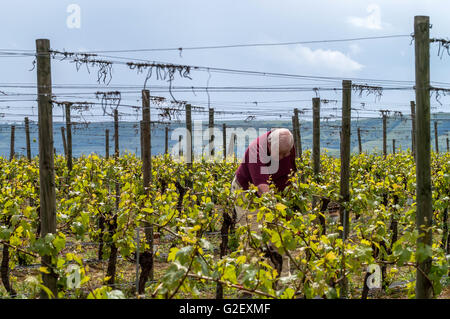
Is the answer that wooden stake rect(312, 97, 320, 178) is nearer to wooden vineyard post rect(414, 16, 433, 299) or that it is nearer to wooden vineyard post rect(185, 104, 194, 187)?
wooden vineyard post rect(185, 104, 194, 187)

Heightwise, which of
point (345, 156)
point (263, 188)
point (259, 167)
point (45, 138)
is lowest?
A: point (263, 188)

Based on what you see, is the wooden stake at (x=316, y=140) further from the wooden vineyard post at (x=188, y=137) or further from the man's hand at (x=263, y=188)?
the man's hand at (x=263, y=188)

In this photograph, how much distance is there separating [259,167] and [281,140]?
0.47 metres

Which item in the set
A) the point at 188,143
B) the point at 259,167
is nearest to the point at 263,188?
the point at 259,167

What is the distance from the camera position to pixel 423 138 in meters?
4.16

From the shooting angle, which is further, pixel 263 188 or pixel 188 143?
pixel 188 143

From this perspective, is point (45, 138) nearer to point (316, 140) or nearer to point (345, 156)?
point (345, 156)

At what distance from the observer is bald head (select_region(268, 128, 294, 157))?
634cm

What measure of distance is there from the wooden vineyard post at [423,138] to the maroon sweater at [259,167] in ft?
7.69

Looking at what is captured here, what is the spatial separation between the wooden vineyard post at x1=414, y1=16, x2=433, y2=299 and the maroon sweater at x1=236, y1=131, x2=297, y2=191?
2.34 meters

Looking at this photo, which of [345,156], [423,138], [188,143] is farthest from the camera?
[188,143]

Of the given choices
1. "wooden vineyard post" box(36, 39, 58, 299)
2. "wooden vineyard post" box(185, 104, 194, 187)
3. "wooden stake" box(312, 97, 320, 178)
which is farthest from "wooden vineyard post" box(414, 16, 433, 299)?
"wooden vineyard post" box(185, 104, 194, 187)

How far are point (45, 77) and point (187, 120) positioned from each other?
26.6 ft

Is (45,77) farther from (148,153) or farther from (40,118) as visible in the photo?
(148,153)
